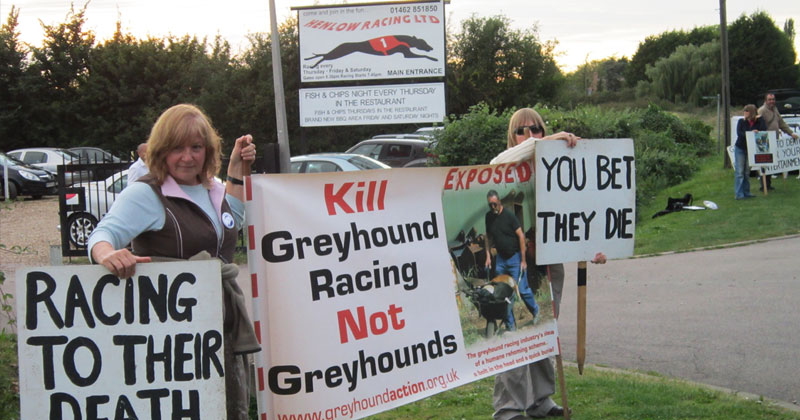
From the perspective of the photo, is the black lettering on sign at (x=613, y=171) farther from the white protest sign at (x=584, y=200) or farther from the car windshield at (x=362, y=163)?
the car windshield at (x=362, y=163)

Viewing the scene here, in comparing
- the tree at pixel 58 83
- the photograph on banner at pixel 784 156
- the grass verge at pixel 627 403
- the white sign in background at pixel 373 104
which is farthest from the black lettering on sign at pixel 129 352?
the tree at pixel 58 83

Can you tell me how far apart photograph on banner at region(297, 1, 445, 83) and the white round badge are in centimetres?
1493

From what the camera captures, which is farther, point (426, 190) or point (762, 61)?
point (762, 61)

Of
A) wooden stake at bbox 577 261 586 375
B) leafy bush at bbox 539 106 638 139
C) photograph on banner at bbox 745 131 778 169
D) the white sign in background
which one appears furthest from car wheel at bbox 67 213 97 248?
photograph on banner at bbox 745 131 778 169

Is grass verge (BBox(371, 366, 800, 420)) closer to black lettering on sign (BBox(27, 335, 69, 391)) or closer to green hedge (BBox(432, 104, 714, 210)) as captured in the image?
black lettering on sign (BBox(27, 335, 69, 391))

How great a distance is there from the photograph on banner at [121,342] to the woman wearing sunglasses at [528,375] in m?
2.34

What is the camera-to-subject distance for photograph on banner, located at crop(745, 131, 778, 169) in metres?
17.2

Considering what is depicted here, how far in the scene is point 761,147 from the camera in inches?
680

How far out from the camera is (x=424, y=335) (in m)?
4.61

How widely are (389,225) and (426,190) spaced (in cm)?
35

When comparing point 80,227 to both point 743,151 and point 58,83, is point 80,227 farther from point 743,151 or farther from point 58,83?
point 58,83

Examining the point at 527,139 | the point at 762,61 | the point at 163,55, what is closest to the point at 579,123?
the point at 527,139

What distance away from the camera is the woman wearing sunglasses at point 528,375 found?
5305mm

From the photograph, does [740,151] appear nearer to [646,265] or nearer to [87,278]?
[646,265]
